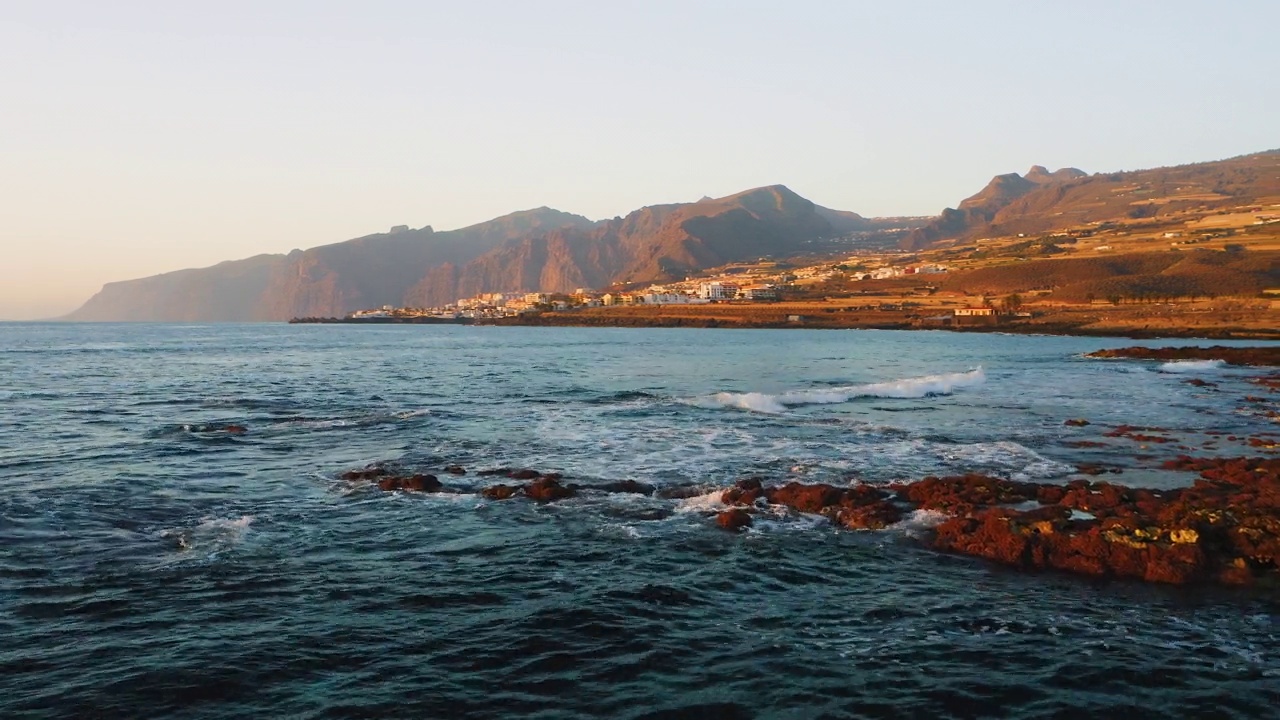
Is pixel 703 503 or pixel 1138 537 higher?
pixel 703 503

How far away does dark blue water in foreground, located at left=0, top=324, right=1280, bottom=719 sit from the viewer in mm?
9617

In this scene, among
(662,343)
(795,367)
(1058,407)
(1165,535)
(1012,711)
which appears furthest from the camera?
(662,343)

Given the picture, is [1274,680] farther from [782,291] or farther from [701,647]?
[782,291]

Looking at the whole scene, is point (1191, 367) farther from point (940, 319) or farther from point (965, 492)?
point (940, 319)

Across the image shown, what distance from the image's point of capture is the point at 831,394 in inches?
1655

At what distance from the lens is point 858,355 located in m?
74.4

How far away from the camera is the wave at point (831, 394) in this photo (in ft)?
125

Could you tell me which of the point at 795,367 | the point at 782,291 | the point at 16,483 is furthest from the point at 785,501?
the point at 782,291

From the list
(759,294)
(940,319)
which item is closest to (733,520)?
(940,319)

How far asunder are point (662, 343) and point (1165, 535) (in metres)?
83.6

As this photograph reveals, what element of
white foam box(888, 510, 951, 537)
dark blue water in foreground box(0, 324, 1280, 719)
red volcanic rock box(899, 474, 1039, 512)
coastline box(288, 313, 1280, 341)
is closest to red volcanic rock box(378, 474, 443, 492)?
dark blue water in foreground box(0, 324, 1280, 719)

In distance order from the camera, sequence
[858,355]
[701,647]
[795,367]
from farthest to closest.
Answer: [858,355], [795,367], [701,647]

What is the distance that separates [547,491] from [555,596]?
640 centimetres

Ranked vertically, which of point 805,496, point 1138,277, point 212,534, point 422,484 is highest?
point 212,534
